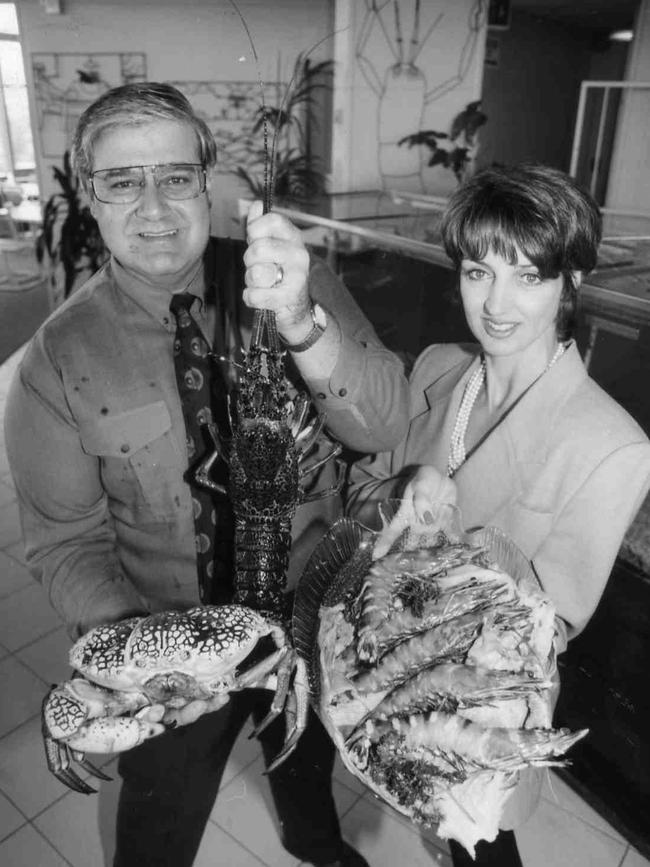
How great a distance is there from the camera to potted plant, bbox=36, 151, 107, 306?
18.4 ft

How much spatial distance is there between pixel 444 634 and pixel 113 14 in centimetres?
554

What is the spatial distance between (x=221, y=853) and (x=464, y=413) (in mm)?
1846

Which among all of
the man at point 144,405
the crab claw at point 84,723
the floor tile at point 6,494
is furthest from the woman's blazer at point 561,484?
the floor tile at point 6,494

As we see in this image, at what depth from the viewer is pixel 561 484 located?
1.31m

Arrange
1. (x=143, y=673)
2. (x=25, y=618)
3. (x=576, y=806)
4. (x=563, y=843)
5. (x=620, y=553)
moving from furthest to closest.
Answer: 1. (x=25, y=618)
2. (x=576, y=806)
3. (x=563, y=843)
4. (x=620, y=553)
5. (x=143, y=673)

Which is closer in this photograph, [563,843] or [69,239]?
[563,843]

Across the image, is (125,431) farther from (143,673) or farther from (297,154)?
(297,154)

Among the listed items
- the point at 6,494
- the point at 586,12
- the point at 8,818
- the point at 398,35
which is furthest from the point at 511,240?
the point at 586,12

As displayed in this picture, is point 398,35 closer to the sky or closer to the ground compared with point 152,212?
closer to the sky

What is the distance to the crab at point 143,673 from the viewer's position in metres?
1.00

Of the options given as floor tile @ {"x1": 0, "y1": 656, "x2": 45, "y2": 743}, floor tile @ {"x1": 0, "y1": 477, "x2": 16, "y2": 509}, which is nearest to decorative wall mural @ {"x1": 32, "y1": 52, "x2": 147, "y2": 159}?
floor tile @ {"x1": 0, "y1": 477, "x2": 16, "y2": 509}

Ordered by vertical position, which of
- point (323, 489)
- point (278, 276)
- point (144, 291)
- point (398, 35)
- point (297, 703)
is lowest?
point (297, 703)

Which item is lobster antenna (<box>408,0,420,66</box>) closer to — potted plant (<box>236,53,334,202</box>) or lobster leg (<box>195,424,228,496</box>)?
potted plant (<box>236,53,334,202</box>)

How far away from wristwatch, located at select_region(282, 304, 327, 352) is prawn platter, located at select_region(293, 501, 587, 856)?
15.8 inches
